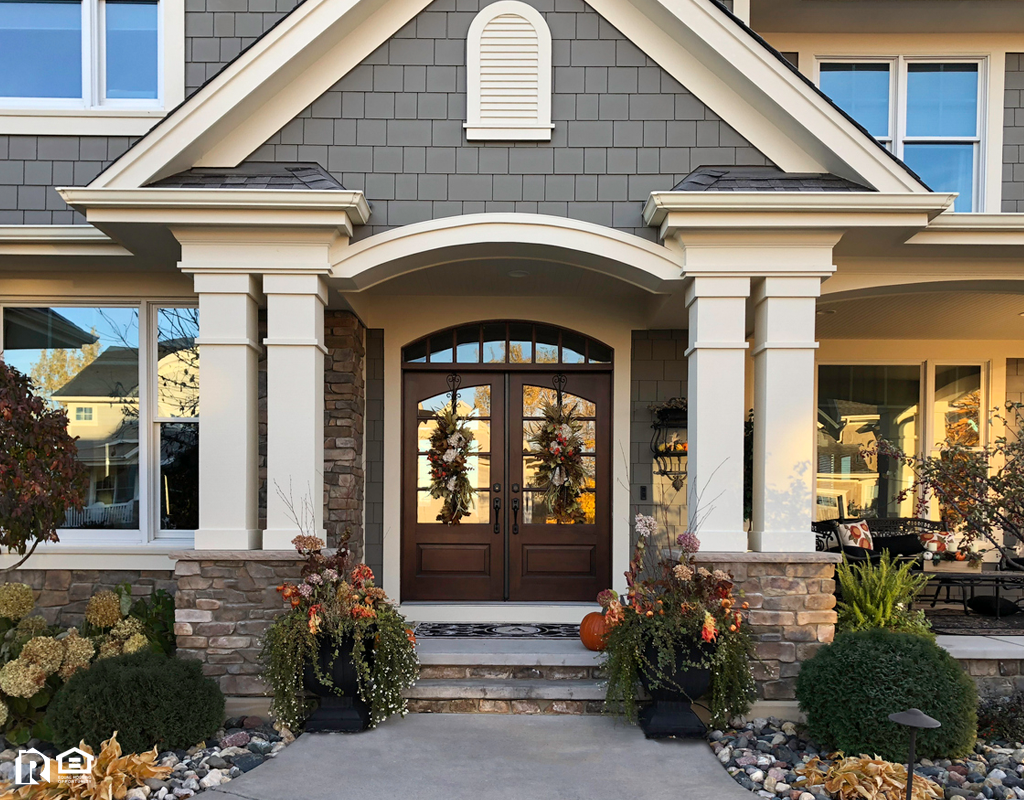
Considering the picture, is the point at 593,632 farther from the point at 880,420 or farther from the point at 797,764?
the point at 880,420

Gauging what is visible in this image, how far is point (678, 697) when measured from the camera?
4.62 meters

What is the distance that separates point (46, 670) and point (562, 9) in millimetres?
5221

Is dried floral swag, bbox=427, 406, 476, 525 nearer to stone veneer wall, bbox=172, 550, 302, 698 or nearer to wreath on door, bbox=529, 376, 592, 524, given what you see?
wreath on door, bbox=529, 376, 592, 524

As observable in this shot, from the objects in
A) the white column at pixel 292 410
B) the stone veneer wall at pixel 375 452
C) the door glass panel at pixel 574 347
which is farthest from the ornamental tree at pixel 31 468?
the door glass panel at pixel 574 347

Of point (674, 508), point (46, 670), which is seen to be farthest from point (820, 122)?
point (46, 670)

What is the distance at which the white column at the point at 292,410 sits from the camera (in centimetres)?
487

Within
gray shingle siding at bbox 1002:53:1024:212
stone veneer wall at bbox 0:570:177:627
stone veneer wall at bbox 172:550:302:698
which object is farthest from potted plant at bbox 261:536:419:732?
gray shingle siding at bbox 1002:53:1024:212

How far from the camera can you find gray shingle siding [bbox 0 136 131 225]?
570cm

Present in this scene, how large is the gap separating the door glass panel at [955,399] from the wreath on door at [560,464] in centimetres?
391

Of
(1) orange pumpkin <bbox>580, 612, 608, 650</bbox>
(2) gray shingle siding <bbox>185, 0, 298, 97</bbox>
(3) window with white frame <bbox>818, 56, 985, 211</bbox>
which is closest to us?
(1) orange pumpkin <bbox>580, 612, 608, 650</bbox>

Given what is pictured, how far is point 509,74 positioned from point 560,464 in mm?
3149

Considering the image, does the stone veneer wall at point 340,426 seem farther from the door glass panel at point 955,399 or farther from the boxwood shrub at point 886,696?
the door glass panel at point 955,399

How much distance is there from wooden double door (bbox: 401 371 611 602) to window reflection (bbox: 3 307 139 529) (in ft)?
7.06

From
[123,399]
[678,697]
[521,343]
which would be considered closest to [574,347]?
[521,343]
